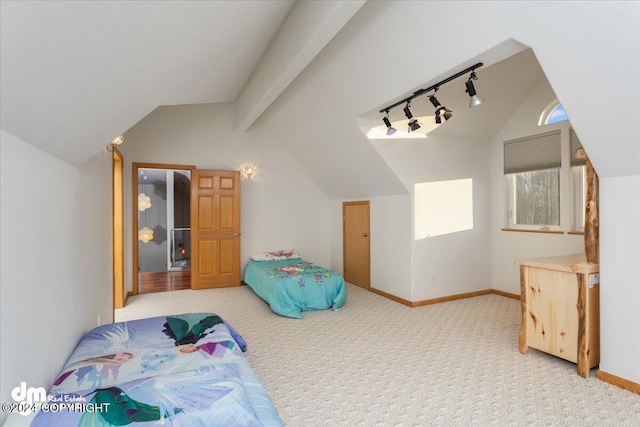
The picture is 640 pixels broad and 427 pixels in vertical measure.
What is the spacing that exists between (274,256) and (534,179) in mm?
4257

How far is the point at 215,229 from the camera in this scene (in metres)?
5.79

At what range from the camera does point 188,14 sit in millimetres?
1665

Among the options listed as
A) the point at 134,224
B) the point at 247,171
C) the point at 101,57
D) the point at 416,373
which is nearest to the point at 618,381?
the point at 416,373

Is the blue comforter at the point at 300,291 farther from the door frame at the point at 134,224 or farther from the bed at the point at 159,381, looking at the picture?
the door frame at the point at 134,224

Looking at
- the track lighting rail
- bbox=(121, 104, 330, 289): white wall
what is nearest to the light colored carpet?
bbox=(121, 104, 330, 289): white wall

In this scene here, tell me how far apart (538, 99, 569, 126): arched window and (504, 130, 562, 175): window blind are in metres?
0.17

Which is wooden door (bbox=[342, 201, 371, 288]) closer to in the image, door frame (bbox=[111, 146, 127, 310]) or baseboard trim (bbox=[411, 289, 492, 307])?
baseboard trim (bbox=[411, 289, 492, 307])

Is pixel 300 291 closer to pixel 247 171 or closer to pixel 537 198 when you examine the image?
pixel 247 171

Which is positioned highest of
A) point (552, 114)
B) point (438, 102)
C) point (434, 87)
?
point (552, 114)

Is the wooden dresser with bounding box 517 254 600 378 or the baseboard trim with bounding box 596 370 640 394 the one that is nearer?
the baseboard trim with bounding box 596 370 640 394

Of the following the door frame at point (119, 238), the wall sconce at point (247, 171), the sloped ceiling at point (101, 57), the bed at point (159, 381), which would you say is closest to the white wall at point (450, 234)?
the sloped ceiling at point (101, 57)

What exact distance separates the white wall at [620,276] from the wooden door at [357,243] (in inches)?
134

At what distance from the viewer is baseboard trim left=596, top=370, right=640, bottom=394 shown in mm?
2373

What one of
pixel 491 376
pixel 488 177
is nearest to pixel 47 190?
pixel 491 376
